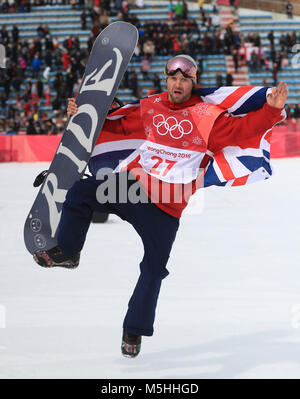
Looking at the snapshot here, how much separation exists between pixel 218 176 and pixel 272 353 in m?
0.98

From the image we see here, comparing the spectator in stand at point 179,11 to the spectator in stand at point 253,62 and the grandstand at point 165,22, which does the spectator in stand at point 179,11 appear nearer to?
the grandstand at point 165,22

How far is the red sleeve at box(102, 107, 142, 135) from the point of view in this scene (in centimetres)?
381

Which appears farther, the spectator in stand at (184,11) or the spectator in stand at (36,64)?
the spectator in stand at (184,11)

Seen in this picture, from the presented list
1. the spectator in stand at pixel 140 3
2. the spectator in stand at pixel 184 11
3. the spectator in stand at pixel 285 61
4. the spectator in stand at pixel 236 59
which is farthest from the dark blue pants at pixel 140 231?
the spectator in stand at pixel 140 3

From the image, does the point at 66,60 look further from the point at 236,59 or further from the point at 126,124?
the point at 126,124

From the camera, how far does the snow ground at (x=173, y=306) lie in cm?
350

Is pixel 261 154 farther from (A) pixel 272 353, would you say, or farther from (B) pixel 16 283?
(B) pixel 16 283

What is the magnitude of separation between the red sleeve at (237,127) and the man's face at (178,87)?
220 mm

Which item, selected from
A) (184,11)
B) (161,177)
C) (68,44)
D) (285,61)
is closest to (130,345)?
(161,177)

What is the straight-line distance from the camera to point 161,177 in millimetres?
3564

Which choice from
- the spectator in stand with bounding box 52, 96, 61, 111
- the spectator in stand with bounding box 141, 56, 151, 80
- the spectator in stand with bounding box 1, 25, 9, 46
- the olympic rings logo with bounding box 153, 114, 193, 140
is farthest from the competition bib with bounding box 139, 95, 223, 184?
the spectator in stand with bounding box 1, 25, 9, 46

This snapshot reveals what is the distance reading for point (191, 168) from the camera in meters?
3.64

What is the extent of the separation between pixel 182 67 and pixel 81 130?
3.80 ft

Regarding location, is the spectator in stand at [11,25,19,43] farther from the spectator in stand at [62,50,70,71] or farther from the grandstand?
the spectator in stand at [62,50,70,71]
